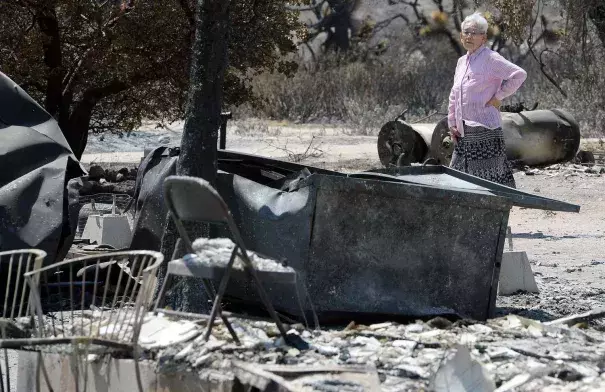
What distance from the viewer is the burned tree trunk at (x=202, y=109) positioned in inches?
239

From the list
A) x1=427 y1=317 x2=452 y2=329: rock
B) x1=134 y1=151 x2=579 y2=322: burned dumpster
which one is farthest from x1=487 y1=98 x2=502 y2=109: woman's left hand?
x1=427 y1=317 x2=452 y2=329: rock

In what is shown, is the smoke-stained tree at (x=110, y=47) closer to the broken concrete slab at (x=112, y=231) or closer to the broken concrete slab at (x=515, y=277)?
the broken concrete slab at (x=112, y=231)

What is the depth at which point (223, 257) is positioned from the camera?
14.0 feet

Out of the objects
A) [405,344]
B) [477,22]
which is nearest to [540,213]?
[477,22]

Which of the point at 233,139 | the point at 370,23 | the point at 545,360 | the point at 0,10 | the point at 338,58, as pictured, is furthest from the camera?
the point at 370,23

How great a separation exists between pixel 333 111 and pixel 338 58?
19.6 feet

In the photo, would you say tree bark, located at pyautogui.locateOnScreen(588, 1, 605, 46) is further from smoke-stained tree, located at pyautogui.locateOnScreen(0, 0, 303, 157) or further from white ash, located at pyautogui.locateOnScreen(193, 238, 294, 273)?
white ash, located at pyautogui.locateOnScreen(193, 238, 294, 273)

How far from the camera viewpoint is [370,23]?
119ft

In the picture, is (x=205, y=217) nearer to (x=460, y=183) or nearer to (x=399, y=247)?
(x=399, y=247)

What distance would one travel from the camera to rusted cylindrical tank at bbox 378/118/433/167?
15281mm

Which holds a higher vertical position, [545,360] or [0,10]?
[0,10]

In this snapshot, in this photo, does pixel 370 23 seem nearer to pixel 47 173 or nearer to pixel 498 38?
pixel 498 38

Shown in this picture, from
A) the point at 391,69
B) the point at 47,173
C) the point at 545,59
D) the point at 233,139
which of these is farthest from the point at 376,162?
the point at 545,59

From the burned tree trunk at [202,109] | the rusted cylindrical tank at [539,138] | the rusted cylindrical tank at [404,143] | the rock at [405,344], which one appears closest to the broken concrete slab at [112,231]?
the burned tree trunk at [202,109]
